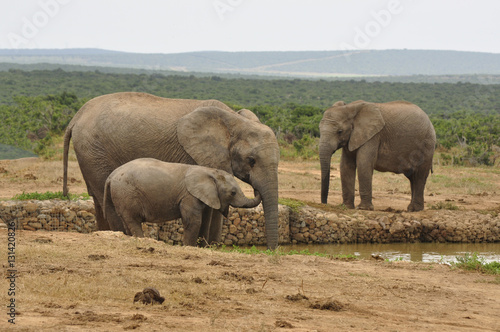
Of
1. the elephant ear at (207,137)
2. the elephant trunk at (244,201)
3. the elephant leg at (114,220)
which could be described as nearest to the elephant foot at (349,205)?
the elephant ear at (207,137)

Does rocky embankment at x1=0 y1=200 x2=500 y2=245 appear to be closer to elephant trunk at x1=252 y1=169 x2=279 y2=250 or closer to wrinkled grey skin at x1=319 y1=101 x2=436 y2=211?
wrinkled grey skin at x1=319 y1=101 x2=436 y2=211

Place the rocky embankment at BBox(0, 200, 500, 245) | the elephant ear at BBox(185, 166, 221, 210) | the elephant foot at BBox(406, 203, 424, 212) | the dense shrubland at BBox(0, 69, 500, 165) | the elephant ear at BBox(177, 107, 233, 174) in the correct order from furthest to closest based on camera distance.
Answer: the dense shrubland at BBox(0, 69, 500, 165)
the elephant foot at BBox(406, 203, 424, 212)
the rocky embankment at BBox(0, 200, 500, 245)
the elephant ear at BBox(177, 107, 233, 174)
the elephant ear at BBox(185, 166, 221, 210)

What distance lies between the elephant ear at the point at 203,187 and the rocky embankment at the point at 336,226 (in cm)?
398

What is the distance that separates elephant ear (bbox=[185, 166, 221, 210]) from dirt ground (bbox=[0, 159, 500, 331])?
0.99 metres

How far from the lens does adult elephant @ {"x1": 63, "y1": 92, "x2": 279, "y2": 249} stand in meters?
10.4

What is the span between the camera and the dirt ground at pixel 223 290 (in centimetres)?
591

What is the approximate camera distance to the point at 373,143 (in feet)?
54.1

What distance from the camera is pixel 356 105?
16641 millimetres

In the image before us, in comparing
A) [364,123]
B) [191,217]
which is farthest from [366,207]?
[191,217]

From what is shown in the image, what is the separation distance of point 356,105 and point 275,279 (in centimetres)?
946

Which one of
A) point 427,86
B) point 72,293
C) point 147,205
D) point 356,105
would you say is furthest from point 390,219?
point 427,86

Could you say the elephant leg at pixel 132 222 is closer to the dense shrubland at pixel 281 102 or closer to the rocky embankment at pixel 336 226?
the rocky embankment at pixel 336 226

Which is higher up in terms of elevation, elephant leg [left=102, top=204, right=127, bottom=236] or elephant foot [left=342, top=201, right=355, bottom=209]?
elephant leg [left=102, top=204, right=127, bottom=236]

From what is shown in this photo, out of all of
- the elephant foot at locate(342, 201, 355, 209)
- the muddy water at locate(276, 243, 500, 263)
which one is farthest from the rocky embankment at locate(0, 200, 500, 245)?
the elephant foot at locate(342, 201, 355, 209)
